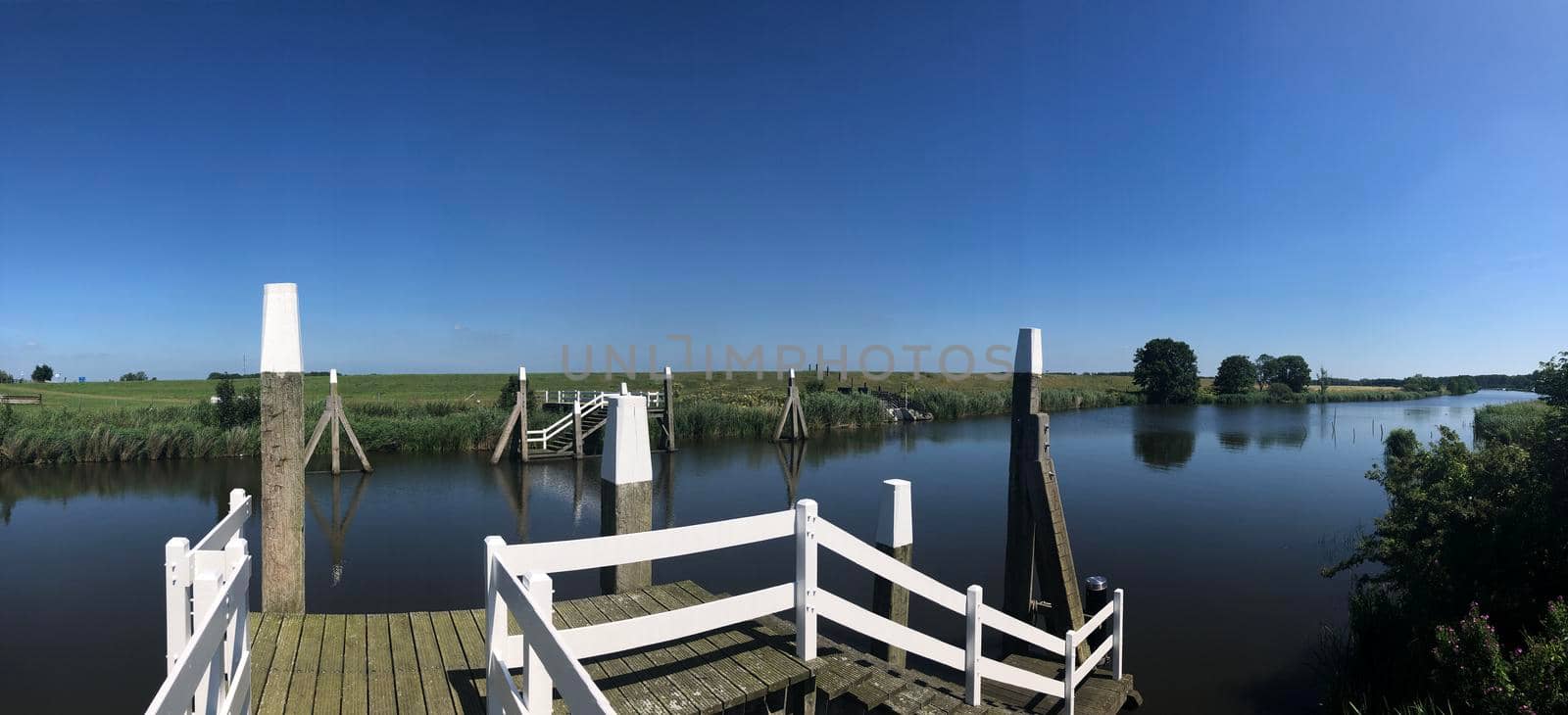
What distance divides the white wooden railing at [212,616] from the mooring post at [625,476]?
7.06 ft

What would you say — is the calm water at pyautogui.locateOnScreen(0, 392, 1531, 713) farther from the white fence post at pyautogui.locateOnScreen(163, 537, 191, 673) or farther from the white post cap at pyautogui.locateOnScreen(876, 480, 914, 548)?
the white fence post at pyautogui.locateOnScreen(163, 537, 191, 673)

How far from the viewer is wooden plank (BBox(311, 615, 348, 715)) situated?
3.46 meters

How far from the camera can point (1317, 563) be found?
1220 cm

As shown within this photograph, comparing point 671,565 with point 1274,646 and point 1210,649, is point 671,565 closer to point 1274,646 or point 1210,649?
point 1210,649

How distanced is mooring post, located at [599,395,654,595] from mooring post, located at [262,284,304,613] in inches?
85.5

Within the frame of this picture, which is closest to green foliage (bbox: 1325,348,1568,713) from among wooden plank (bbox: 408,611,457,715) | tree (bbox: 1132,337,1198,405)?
wooden plank (bbox: 408,611,457,715)

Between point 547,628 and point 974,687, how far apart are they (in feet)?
10.8

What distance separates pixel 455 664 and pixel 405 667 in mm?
273

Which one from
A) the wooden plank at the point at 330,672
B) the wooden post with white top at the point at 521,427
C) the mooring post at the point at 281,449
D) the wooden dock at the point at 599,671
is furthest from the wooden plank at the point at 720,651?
the wooden post with white top at the point at 521,427

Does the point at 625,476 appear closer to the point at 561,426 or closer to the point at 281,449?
the point at 281,449

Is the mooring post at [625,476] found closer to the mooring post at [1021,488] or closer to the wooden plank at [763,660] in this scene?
the wooden plank at [763,660]

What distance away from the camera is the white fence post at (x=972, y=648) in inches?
170

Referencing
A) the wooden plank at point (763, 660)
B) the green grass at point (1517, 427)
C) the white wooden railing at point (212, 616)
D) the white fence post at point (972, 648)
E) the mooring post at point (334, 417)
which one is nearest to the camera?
the white wooden railing at point (212, 616)

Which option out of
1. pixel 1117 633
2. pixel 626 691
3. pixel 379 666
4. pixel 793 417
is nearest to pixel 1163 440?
pixel 793 417
